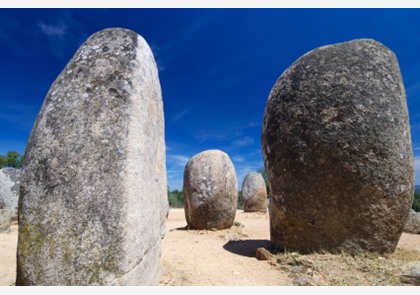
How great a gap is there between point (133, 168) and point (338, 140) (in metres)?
3.64

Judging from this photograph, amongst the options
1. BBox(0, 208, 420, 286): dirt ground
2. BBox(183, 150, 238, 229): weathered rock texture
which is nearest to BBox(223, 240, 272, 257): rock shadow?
BBox(0, 208, 420, 286): dirt ground

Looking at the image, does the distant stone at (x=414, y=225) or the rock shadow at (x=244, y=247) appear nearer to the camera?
the rock shadow at (x=244, y=247)

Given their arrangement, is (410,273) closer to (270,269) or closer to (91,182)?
(270,269)

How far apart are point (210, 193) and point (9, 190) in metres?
9.23

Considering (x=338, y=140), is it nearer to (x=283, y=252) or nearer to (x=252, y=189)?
(x=283, y=252)

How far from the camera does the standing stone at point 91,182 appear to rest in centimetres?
227

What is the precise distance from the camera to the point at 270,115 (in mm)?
5797

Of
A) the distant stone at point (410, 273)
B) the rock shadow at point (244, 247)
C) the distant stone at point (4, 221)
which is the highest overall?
the distant stone at point (4, 221)

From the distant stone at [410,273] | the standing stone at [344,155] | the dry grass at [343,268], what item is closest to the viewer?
the distant stone at [410,273]

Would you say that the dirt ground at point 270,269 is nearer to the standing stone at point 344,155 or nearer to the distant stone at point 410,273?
the distant stone at point 410,273

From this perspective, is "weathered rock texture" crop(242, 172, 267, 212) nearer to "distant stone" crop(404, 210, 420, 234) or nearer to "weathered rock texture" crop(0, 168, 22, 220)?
"distant stone" crop(404, 210, 420, 234)

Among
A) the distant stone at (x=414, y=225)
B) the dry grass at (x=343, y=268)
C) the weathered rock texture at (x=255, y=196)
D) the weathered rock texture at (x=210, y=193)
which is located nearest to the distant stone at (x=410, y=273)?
the dry grass at (x=343, y=268)

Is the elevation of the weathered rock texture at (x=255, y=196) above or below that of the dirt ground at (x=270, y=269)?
above

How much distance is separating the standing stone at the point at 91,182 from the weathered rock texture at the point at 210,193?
657 centimetres
